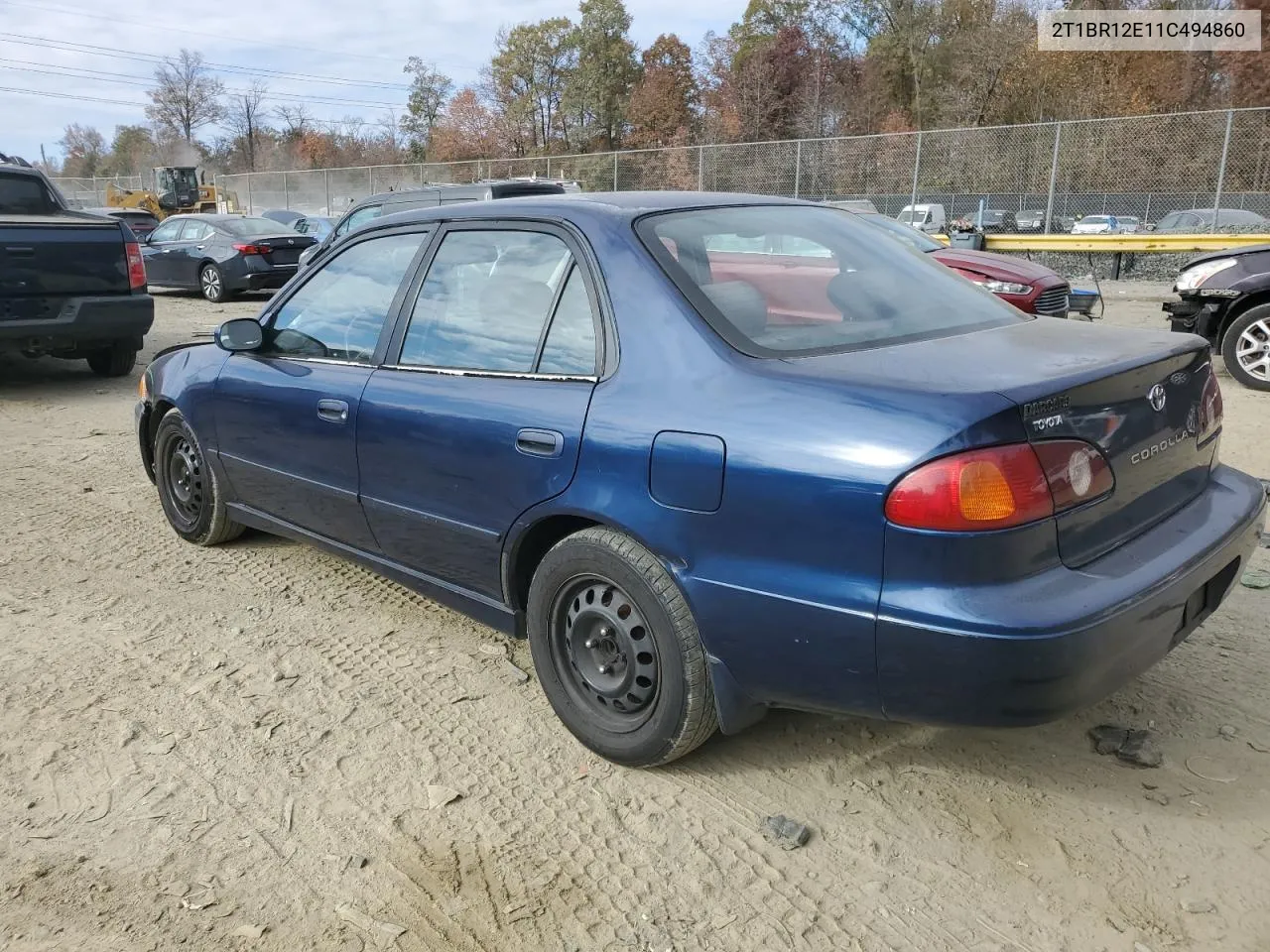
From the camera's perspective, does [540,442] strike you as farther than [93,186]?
No

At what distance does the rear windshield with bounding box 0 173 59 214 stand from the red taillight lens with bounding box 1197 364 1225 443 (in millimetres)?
9630

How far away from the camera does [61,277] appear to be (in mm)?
8227

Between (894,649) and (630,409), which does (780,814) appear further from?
(630,409)

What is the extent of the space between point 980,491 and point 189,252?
16.9 m

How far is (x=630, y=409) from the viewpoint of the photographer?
2.69 m

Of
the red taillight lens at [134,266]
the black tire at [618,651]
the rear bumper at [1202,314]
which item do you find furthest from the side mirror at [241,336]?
the rear bumper at [1202,314]

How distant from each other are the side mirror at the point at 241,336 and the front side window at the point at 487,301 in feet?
3.08

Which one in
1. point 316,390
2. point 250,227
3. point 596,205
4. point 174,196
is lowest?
point 316,390

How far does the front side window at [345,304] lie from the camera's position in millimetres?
3656

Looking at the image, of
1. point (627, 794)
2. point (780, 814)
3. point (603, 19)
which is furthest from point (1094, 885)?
point (603, 19)

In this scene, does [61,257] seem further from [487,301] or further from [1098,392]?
[1098,392]

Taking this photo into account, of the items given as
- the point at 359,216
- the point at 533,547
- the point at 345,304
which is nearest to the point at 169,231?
the point at 359,216

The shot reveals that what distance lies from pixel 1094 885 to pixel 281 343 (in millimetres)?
3426

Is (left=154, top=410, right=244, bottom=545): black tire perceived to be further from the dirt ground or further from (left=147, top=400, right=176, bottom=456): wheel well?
the dirt ground
